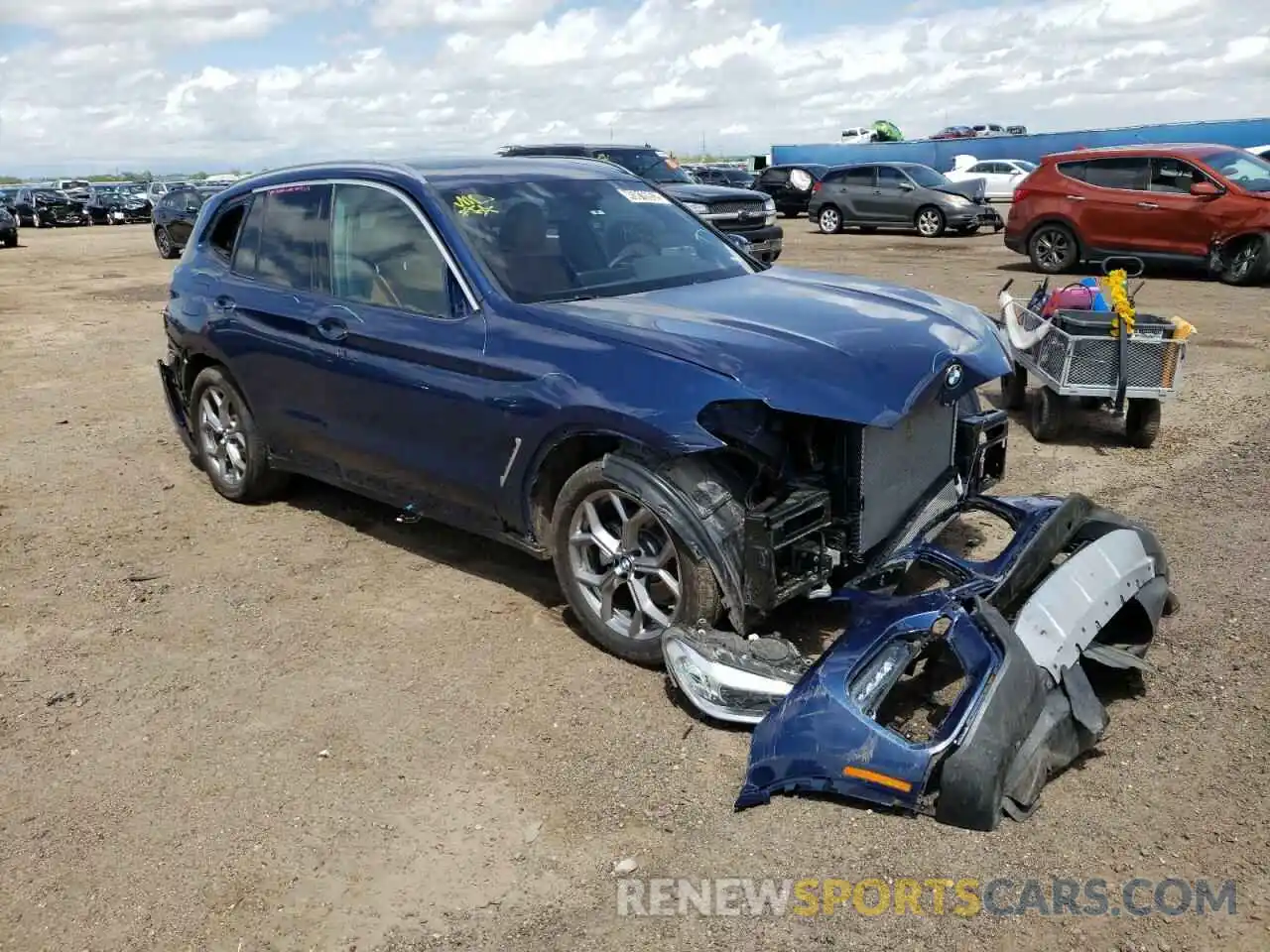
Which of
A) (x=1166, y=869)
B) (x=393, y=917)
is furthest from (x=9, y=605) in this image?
(x=1166, y=869)

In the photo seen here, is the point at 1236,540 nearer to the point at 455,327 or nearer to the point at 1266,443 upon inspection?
the point at 1266,443

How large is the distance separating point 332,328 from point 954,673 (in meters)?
3.06

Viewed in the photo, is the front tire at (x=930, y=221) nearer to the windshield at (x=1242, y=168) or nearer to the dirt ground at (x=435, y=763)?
the windshield at (x=1242, y=168)

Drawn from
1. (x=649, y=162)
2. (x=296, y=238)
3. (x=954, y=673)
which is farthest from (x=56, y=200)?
(x=954, y=673)

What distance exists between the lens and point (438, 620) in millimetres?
4570

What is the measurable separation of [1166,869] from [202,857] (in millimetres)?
2671

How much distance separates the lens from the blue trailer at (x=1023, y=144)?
33156 millimetres

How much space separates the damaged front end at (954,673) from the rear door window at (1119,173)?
11.2 m

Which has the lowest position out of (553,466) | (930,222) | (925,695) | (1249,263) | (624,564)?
(930,222)

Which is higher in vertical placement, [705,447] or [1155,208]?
[705,447]

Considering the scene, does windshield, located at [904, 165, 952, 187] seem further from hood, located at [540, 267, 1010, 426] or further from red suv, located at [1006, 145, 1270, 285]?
hood, located at [540, 267, 1010, 426]

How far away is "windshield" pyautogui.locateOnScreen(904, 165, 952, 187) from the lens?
22.4 meters

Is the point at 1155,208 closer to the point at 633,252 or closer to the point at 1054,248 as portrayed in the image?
the point at 1054,248

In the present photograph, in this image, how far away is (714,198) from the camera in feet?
49.9
